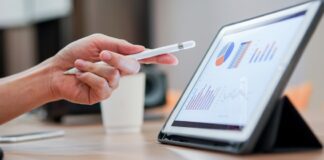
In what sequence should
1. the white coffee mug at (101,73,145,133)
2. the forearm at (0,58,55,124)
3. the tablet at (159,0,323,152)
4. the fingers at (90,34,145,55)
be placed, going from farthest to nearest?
the white coffee mug at (101,73,145,133) < the forearm at (0,58,55,124) < the fingers at (90,34,145,55) < the tablet at (159,0,323,152)

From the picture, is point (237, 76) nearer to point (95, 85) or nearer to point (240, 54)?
point (240, 54)

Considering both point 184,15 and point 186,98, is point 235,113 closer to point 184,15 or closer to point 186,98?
point 186,98

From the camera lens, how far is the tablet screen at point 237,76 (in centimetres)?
64

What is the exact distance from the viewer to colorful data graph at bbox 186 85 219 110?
0.77m

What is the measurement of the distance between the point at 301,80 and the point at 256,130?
2316mm

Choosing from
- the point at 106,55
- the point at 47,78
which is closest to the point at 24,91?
the point at 47,78

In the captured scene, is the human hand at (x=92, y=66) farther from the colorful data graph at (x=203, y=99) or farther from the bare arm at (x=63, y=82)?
the colorful data graph at (x=203, y=99)

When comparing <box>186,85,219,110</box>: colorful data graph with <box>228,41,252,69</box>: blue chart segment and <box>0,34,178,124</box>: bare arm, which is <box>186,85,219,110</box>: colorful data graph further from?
<box>0,34,178,124</box>: bare arm

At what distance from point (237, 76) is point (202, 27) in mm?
2961

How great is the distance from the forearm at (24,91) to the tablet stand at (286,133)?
1.95ft

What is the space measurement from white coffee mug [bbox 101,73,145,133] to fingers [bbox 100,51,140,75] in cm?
30

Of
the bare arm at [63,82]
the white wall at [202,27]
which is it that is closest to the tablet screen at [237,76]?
the bare arm at [63,82]

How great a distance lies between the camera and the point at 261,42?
0.71m

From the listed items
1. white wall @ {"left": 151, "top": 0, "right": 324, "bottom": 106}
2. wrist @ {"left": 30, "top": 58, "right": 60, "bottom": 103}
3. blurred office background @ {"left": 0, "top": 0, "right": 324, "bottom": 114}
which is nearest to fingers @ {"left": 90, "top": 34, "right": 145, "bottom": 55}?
wrist @ {"left": 30, "top": 58, "right": 60, "bottom": 103}
